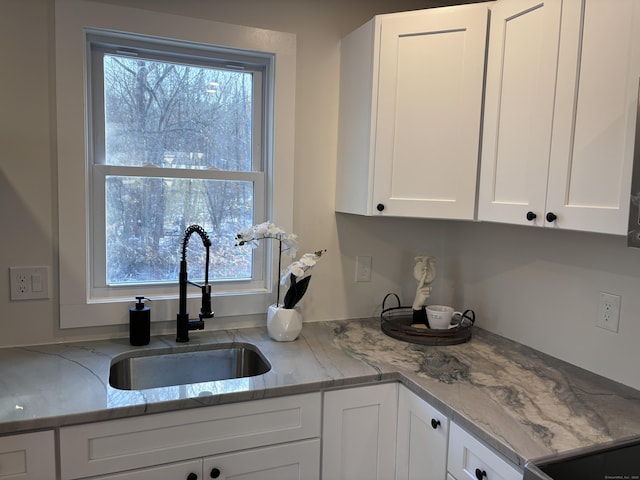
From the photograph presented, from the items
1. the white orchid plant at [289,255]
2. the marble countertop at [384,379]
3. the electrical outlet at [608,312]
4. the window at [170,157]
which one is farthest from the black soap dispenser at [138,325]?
the electrical outlet at [608,312]

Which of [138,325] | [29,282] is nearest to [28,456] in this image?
[138,325]

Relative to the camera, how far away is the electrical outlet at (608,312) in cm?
154

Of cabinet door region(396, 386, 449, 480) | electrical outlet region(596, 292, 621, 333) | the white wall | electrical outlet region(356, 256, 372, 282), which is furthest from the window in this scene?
electrical outlet region(596, 292, 621, 333)

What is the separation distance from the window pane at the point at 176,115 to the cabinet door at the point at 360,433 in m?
1.06

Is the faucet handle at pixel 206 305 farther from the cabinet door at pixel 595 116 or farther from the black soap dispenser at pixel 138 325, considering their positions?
the cabinet door at pixel 595 116

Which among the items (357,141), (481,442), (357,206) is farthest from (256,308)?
(481,442)

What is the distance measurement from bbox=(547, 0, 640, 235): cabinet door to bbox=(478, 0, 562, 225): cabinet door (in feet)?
0.15

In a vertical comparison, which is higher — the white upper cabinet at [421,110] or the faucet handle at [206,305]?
the white upper cabinet at [421,110]

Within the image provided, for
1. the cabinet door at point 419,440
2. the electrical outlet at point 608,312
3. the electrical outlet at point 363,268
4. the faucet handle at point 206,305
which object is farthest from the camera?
the electrical outlet at point 363,268

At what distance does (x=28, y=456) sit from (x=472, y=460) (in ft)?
3.84

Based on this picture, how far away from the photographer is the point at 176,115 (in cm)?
194

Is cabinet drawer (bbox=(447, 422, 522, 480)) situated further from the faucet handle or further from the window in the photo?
the window

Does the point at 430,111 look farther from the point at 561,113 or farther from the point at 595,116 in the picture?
the point at 595,116

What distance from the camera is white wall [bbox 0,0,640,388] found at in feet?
5.35
